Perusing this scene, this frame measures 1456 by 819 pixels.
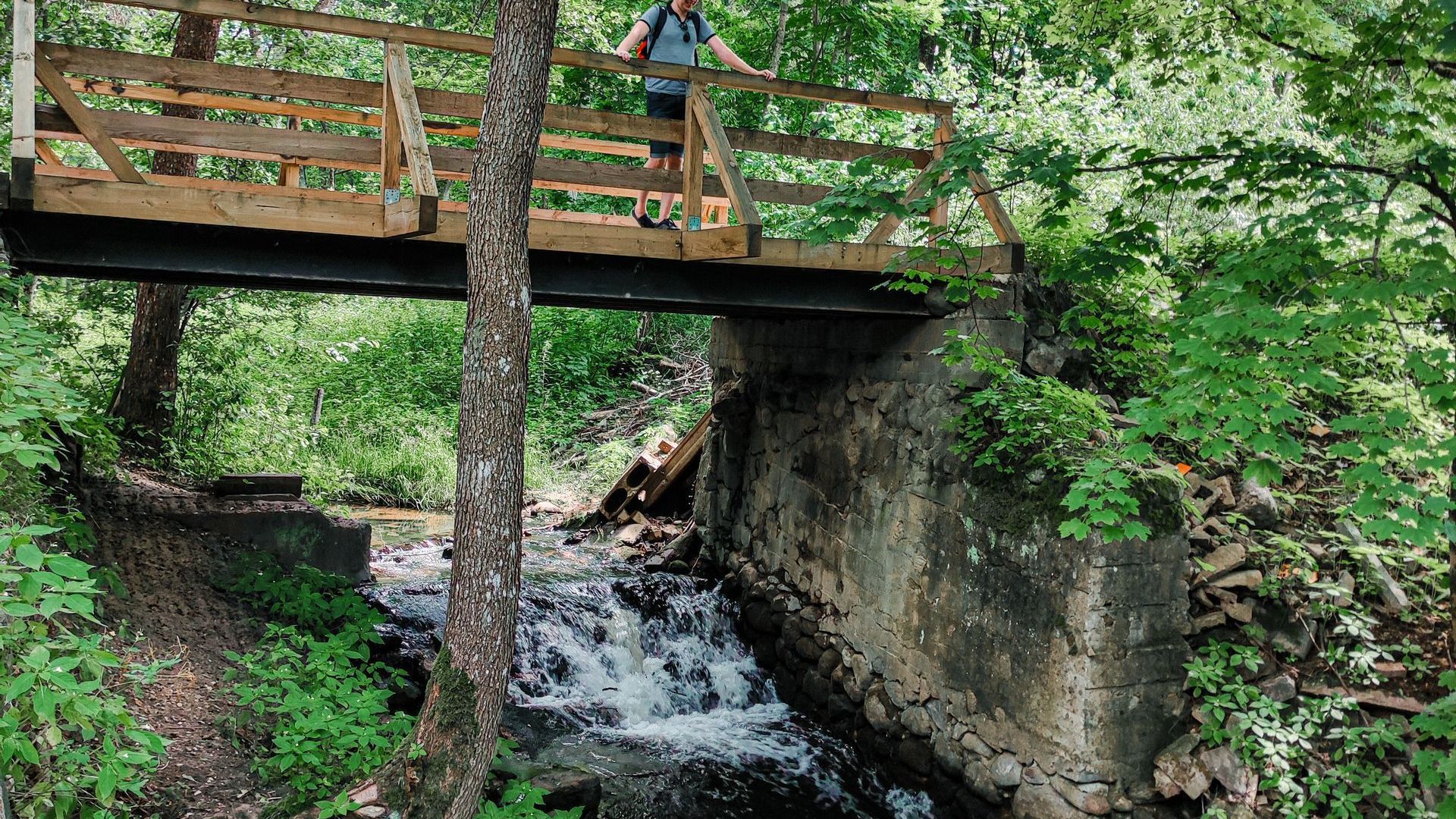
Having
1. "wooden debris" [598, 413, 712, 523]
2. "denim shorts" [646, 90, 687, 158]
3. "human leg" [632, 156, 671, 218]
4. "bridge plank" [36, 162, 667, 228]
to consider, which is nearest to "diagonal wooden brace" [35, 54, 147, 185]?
"bridge plank" [36, 162, 667, 228]

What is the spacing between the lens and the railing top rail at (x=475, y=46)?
4.74 metres

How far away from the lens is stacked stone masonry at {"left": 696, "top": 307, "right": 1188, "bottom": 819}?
16.0ft

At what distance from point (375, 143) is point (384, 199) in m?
1.03

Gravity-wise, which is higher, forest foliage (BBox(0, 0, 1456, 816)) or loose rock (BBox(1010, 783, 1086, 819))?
forest foliage (BBox(0, 0, 1456, 816))

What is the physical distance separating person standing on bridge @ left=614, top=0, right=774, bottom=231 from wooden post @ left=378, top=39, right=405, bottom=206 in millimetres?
1670

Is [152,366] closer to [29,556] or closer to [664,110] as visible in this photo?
[664,110]

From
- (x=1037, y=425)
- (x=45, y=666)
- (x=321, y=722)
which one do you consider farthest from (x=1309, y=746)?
(x=45, y=666)

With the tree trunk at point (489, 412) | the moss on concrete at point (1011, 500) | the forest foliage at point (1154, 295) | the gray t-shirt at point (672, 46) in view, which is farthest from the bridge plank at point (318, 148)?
the moss on concrete at point (1011, 500)

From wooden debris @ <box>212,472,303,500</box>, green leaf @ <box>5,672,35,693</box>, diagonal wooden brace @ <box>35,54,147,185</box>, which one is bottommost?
green leaf @ <box>5,672,35,693</box>

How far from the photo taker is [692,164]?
5426mm

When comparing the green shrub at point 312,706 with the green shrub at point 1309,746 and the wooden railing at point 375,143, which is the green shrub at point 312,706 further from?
the green shrub at point 1309,746

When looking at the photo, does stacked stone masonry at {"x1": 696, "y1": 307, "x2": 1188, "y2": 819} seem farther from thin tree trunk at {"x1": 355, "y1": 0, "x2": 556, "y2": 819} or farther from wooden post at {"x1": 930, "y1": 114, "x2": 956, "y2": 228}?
thin tree trunk at {"x1": 355, "y1": 0, "x2": 556, "y2": 819}

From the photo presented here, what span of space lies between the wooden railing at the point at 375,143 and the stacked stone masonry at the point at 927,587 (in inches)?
54.3

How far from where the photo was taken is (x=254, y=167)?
8656 millimetres
